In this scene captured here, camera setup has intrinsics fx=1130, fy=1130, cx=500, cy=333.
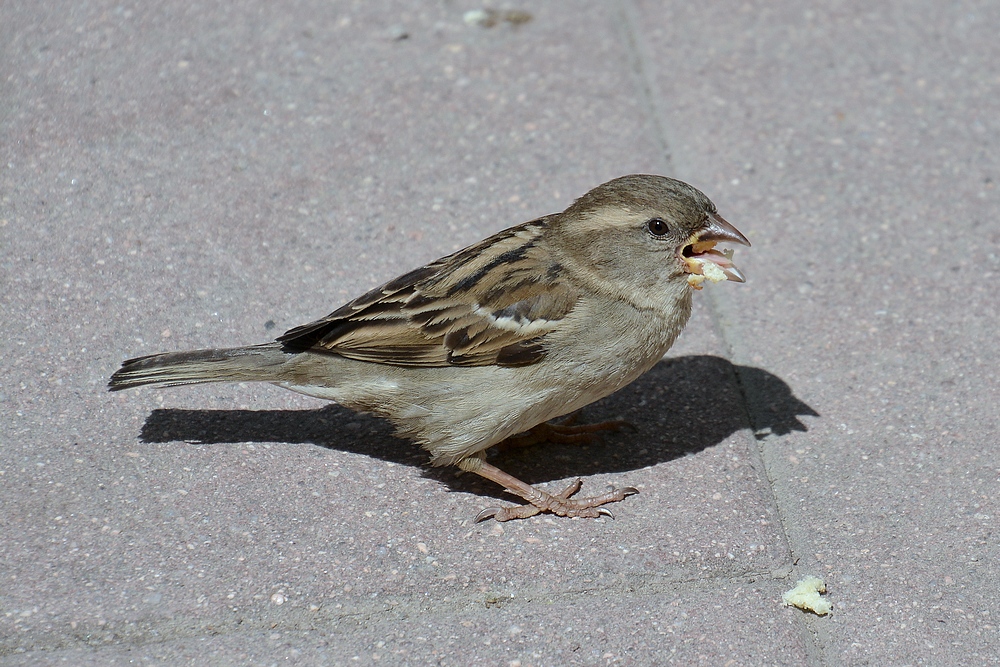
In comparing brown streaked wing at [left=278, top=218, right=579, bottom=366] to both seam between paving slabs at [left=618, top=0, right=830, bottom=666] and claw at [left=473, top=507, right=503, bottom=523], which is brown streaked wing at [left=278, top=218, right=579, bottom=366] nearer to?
claw at [left=473, top=507, right=503, bottom=523]

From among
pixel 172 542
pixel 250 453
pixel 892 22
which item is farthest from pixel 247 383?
pixel 892 22

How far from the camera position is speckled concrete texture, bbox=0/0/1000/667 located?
344cm

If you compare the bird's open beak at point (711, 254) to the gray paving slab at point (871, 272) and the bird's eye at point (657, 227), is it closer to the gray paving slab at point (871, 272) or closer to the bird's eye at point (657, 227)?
the bird's eye at point (657, 227)

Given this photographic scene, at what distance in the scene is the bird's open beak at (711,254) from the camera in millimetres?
3932

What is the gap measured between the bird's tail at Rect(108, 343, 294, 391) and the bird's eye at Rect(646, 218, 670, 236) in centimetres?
134

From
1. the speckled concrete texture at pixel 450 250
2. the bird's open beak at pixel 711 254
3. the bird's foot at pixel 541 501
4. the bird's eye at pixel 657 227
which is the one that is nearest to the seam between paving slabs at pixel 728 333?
the speckled concrete texture at pixel 450 250

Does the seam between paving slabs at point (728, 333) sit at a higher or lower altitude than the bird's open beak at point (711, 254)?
lower

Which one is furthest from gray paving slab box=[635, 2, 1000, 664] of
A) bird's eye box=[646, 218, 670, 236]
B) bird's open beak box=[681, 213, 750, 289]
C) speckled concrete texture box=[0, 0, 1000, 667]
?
bird's eye box=[646, 218, 670, 236]

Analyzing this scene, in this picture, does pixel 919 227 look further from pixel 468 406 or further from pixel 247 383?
pixel 247 383

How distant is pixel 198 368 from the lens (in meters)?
3.97

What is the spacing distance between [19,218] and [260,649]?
271cm

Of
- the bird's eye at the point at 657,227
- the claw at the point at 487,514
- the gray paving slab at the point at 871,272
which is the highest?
the bird's eye at the point at 657,227

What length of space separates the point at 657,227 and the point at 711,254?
260mm

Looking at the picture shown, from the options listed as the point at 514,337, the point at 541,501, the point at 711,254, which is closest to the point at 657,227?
the point at 711,254
